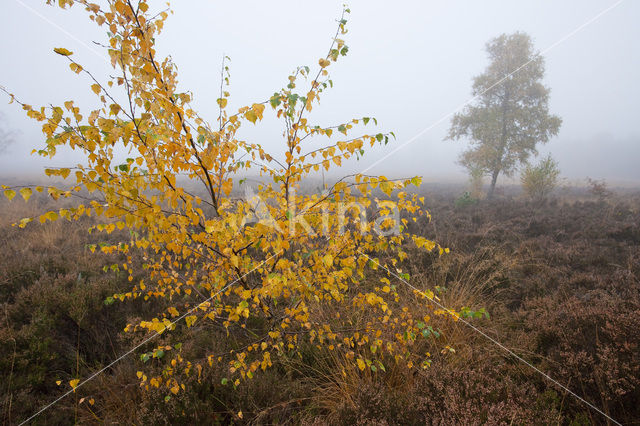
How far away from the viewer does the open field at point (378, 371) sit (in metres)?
2.08

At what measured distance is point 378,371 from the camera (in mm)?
2824

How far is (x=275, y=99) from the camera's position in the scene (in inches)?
65.4

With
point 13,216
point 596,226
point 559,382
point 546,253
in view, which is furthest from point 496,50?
point 13,216

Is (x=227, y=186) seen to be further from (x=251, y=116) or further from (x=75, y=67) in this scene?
(x=75, y=67)

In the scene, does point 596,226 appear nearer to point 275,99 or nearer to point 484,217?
point 484,217

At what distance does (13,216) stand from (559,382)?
12595 millimetres

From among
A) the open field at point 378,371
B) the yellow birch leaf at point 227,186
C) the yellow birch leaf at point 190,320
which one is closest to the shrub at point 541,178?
the open field at point 378,371

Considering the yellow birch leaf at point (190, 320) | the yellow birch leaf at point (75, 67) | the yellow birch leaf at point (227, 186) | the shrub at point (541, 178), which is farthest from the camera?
the shrub at point (541, 178)

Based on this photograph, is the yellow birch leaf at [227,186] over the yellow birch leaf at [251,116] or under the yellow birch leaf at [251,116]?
under

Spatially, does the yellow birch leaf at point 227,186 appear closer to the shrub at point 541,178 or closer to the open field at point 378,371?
the open field at point 378,371

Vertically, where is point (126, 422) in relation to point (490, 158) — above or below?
below

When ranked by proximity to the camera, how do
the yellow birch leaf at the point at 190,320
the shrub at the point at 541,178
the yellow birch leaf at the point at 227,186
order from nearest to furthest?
1. the yellow birch leaf at the point at 227,186
2. the yellow birch leaf at the point at 190,320
3. the shrub at the point at 541,178

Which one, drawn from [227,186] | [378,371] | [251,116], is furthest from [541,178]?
[251,116]

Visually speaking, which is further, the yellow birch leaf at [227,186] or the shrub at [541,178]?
the shrub at [541,178]
